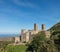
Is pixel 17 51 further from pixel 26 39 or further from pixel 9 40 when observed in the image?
pixel 9 40

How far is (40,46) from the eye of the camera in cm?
3453

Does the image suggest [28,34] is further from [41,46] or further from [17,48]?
[41,46]

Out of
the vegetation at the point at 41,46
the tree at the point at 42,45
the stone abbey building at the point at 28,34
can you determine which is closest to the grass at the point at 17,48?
the vegetation at the point at 41,46

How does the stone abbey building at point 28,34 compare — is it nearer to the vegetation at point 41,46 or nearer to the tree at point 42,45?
the vegetation at point 41,46

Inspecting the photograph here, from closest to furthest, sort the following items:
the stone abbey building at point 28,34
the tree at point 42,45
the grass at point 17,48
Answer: the tree at point 42,45 < the grass at point 17,48 < the stone abbey building at point 28,34

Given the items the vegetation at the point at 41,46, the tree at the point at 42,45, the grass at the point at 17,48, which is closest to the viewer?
the tree at the point at 42,45

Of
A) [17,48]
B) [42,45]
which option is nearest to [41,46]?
[42,45]

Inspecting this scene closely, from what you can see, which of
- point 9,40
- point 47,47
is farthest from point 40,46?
point 9,40

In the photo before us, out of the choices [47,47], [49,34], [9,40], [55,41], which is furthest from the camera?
[9,40]

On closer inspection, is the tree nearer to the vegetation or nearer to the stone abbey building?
the vegetation

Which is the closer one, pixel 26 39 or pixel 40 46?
pixel 40 46

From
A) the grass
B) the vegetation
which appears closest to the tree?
the vegetation

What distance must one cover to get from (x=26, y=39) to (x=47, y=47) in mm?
11552

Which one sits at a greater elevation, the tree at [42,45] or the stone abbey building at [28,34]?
the stone abbey building at [28,34]
